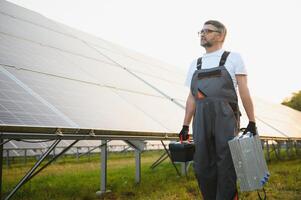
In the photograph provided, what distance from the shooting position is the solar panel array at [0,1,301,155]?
431 cm

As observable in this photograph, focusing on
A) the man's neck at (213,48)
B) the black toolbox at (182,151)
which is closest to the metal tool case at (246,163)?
the black toolbox at (182,151)

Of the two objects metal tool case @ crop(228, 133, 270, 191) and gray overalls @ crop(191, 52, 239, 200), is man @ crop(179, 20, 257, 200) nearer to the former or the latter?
gray overalls @ crop(191, 52, 239, 200)

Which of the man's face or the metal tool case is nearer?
the metal tool case

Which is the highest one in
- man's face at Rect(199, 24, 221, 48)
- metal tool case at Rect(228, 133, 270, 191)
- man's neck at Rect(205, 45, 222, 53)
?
man's face at Rect(199, 24, 221, 48)

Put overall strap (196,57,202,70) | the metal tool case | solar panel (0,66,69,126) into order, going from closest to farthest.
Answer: the metal tool case, overall strap (196,57,202,70), solar panel (0,66,69,126)

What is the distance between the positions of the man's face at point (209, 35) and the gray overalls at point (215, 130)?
0.18 m

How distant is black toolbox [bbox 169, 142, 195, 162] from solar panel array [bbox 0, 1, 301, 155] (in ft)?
4.86

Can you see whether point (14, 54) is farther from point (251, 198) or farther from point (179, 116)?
point (251, 198)

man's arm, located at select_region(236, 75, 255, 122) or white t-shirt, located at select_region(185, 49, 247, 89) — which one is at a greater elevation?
white t-shirt, located at select_region(185, 49, 247, 89)

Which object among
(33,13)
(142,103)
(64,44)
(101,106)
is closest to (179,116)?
(142,103)

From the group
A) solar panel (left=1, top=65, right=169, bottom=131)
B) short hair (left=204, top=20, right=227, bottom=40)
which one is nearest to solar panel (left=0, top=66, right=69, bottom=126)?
solar panel (left=1, top=65, right=169, bottom=131)

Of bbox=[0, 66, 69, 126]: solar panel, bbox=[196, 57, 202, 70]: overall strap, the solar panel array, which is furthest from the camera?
the solar panel array

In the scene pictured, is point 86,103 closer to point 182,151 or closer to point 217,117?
point 182,151

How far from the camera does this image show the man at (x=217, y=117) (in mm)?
2793
